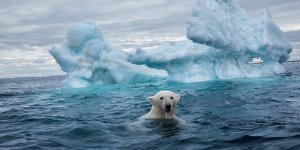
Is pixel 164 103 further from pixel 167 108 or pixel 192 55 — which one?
pixel 192 55

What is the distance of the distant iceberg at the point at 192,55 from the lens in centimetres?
2331

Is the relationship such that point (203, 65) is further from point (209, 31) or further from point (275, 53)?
point (275, 53)

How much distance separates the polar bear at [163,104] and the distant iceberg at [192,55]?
14566 millimetres

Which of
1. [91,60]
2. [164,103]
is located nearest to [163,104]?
[164,103]

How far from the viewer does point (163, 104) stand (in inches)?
313

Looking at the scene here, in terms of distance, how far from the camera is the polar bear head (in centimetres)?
792

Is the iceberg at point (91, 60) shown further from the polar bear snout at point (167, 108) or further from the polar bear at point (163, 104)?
the polar bear snout at point (167, 108)

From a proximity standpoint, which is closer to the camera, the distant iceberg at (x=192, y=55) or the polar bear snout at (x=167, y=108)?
the polar bear snout at (x=167, y=108)

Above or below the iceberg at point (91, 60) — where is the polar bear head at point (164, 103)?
below

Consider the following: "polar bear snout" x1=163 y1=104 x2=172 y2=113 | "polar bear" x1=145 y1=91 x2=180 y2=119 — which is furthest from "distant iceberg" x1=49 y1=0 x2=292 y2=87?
"polar bear snout" x1=163 y1=104 x2=172 y2=113

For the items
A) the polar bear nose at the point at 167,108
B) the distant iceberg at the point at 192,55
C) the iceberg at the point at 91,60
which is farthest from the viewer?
the iceberg at the point at 91,60

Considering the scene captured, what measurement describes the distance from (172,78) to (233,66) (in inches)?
174

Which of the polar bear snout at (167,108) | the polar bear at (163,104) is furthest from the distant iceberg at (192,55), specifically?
the polar bear snout at (167,108)

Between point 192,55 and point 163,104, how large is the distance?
15.6 metres
